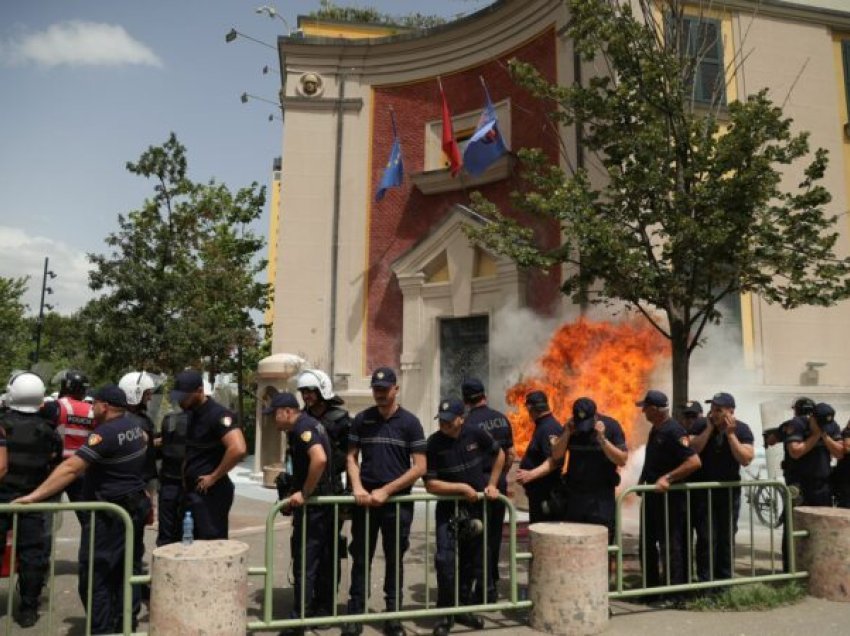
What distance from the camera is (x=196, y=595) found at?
4.14 m

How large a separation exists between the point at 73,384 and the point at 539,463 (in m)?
4.54

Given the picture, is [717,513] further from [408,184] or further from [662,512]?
[408,184]

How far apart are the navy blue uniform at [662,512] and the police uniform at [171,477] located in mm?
3870

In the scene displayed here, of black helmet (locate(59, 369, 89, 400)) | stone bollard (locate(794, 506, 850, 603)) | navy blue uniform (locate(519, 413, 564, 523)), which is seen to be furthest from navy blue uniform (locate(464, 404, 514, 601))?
black helmet (locate(59, 369, 89, 400))

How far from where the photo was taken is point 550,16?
610 inches

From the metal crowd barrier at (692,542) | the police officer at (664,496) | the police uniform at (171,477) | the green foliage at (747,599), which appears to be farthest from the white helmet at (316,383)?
the green foliage at (747,599)

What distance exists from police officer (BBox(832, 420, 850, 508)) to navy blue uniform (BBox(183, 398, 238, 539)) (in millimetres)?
5935

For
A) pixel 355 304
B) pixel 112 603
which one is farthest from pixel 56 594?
pixel 355 304

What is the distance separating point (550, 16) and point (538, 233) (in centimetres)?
493

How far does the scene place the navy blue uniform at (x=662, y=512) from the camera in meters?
5.93

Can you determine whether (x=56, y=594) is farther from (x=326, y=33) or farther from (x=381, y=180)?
(x=326, y=33)

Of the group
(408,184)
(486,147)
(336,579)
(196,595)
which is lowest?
(336,579)

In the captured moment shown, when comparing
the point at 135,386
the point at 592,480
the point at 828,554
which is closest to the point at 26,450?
the point at 135,386

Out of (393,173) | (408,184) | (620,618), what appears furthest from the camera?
(408,184)
